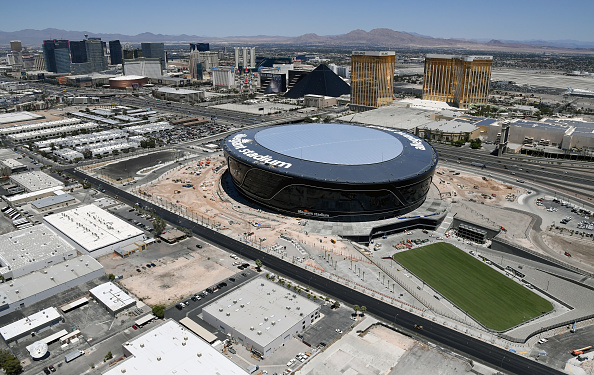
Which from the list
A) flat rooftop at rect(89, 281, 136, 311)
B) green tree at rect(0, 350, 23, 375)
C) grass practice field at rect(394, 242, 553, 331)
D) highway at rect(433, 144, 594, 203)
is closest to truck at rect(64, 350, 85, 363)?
green tree at rect(0, 350, 23, 375)

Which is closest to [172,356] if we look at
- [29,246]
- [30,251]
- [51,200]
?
[30,251]

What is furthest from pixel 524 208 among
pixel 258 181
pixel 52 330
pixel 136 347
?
pixel 52 330

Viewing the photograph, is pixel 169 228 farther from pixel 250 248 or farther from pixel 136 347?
pixel 136 347

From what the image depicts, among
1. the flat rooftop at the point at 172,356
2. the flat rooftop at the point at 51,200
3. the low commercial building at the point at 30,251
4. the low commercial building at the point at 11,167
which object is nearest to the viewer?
the flat rooftop at the point at 172,356

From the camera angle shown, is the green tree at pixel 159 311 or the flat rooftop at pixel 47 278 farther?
the flat rooftop at pixel 47 278

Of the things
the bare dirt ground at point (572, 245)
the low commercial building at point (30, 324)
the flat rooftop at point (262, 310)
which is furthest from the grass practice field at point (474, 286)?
the low commercial building at point (30, 324)

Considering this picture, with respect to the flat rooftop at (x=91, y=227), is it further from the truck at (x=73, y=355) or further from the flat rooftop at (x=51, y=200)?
the truck at (x=73, y=355)

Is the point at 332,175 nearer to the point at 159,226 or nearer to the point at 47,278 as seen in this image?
→ the point at 159,226

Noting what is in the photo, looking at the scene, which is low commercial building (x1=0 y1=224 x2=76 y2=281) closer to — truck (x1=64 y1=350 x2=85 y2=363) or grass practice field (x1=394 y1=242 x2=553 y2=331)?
truck (x1=64 y1=350 x2=85 y2=363)
